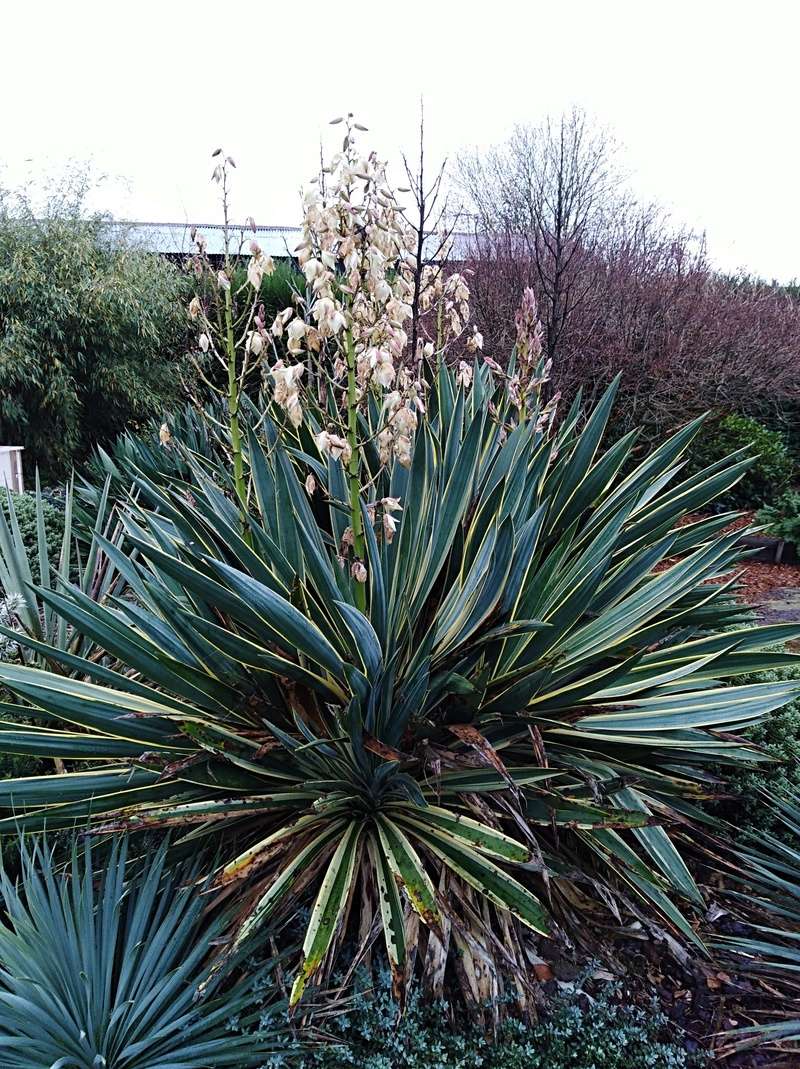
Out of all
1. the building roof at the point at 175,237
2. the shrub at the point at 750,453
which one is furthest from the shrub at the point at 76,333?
the shrub at the point at 750,453

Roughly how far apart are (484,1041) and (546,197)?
10964 mm

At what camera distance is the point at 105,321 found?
7.55m

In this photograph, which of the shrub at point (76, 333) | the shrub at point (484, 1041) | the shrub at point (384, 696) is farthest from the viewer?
the shrub at point (76, 333)

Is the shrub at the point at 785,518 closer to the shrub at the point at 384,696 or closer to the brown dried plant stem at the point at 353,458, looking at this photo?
the shrub at the point at 384,696

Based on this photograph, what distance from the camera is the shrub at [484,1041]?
1509 millimetres

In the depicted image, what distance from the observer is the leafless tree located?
849 cm

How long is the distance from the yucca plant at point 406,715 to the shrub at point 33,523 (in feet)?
6.96

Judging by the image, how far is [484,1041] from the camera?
1.54 m

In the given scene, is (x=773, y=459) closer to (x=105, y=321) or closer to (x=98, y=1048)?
(x=105, y=321)

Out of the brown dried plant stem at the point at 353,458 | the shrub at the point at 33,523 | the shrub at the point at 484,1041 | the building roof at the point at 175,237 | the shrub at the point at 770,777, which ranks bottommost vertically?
the shrub at the point at 484,1041

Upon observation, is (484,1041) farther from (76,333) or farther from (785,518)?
(76,333)

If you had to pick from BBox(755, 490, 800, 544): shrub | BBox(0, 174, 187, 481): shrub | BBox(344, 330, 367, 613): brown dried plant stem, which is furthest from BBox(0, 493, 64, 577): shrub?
BBox(755, 490, 800, 544): shrub

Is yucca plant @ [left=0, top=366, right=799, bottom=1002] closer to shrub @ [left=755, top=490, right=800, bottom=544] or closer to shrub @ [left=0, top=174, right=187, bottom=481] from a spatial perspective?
shrub @ [left=755, top=490, right=800, bottom=544]

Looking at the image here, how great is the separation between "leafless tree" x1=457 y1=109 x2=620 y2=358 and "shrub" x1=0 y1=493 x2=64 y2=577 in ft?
14.5
